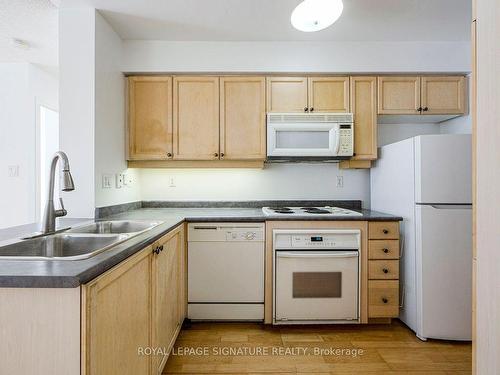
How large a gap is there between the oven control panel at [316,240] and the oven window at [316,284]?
21 centimetres

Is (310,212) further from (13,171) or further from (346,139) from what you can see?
(13,171)

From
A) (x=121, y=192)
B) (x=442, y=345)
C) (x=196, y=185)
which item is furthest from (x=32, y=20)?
(x=442, y=345)

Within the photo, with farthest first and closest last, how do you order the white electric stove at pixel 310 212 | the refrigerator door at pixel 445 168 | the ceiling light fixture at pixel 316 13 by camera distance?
the white electric stove at pixel 310 212 → the refrigerator door at pixel 445 168 → the ceiling light fixture at pixel 316 13

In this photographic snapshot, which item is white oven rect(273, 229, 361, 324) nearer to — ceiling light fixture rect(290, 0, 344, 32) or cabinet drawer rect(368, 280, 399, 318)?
cabinet drawer rect(368, 280, 399, 318)

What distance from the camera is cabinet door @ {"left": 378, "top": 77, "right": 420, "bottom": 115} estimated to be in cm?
261

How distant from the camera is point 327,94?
2619mm

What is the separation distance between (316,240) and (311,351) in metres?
0.75

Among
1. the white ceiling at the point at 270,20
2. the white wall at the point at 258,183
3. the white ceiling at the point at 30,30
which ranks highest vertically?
the white ceiling at the point at 270,20

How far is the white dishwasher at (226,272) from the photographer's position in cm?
227

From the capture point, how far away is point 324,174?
9.64ft

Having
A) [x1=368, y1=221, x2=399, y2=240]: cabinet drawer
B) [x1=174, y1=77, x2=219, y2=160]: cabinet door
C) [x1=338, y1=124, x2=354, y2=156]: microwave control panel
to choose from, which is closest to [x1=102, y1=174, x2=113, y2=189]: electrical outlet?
[x1=174, y1=77, x2=219, y2=160]: cabinet door

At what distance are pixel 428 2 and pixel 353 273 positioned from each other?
1.99 m

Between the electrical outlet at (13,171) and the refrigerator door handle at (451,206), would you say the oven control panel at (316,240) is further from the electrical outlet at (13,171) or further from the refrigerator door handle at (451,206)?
the electrical outlet at (13,171)

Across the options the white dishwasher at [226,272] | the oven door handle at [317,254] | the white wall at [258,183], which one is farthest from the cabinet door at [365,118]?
the white dishwasher at [226,272]
